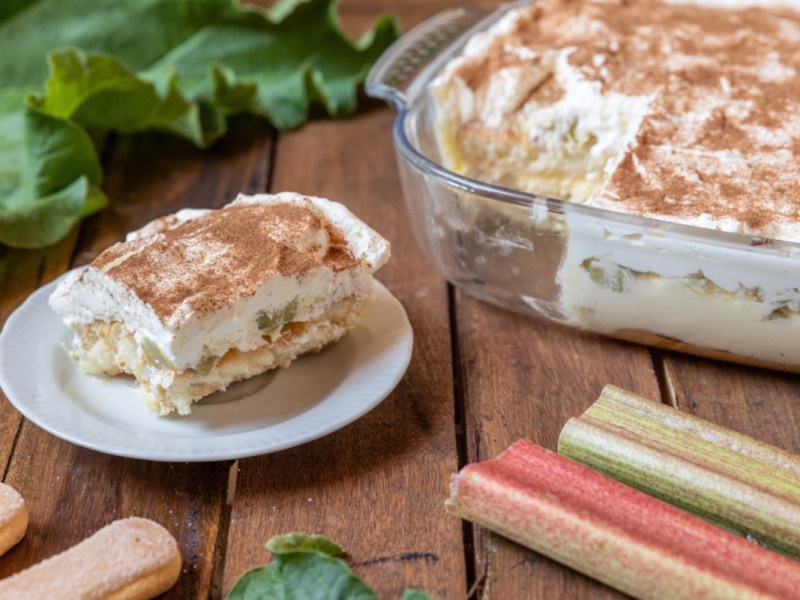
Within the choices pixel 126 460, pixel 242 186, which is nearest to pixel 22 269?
pixel 242 186

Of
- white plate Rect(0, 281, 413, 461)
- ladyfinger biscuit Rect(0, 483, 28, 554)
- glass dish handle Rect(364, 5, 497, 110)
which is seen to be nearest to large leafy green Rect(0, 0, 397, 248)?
glass dish handle Rect(364, 5, 497, 110)

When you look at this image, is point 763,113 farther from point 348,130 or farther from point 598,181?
point 348,130

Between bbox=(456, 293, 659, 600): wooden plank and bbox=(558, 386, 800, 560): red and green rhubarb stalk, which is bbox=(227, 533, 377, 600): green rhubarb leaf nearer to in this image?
bbox=(456, 293, 659, 600): wooden plank

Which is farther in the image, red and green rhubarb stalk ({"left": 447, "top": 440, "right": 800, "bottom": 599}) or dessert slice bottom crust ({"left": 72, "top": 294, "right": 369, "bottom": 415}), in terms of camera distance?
dessert slice bottom crust ({"left": 72, "top": 294, "right": 369, "bottom": 415})

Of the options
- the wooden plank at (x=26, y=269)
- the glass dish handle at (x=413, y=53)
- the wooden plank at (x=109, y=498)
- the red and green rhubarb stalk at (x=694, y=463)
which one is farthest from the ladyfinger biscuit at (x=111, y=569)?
the glass dish handle at (x=413, y=53)

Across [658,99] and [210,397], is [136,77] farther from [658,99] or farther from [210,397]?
[658,99]

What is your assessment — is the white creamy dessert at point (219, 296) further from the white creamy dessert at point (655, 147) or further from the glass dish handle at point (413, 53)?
the glass dish handle at point (413, 53)
